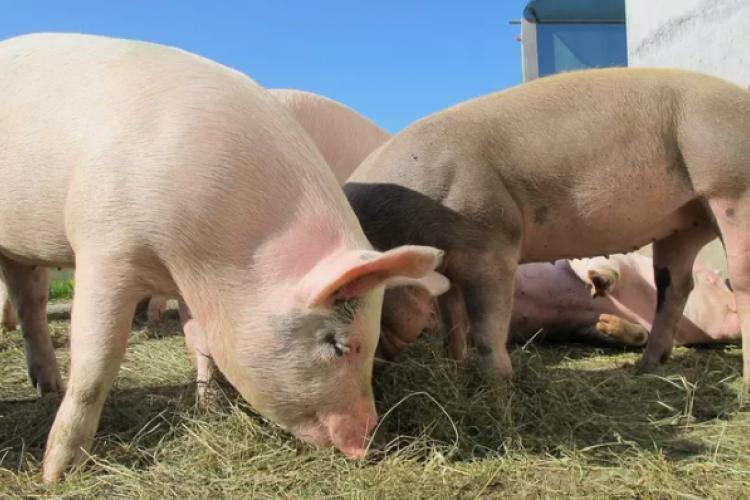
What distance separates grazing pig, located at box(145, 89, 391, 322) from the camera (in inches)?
203

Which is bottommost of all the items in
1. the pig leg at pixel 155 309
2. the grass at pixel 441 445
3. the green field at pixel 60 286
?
the green field at pixel 60 286

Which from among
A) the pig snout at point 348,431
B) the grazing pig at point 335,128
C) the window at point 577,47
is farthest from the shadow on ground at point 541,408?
the window at point 577,47

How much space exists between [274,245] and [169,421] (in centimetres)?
101

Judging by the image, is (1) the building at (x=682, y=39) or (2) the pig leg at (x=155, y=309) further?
(2) the pig leg at (x=155, y=309)

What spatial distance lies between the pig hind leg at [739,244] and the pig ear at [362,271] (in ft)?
6.25

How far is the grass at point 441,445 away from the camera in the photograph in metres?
2.39

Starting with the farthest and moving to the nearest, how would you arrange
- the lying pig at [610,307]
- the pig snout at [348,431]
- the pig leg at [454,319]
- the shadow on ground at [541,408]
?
the lying pig at [610,307] < the pig leg at [454,319] < the shadow on ground at [541,408] < the pig snout at [348,431]

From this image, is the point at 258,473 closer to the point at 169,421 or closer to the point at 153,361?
the point at 169,421

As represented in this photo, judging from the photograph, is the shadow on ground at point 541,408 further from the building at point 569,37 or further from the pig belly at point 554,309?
the building at point 569,37

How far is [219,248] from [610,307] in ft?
12.2

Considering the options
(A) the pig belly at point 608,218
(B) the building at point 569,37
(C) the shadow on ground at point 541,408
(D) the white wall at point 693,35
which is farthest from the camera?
(B) the building at point 569,37

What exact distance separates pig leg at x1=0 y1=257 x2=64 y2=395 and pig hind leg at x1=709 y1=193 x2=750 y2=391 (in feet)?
11.2

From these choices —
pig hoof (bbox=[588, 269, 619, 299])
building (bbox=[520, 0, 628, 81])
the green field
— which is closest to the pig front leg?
pig hoof (bbox=[588, 269, 619, 299])

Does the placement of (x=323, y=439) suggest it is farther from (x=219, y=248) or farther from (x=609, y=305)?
(x=609, y=305)
